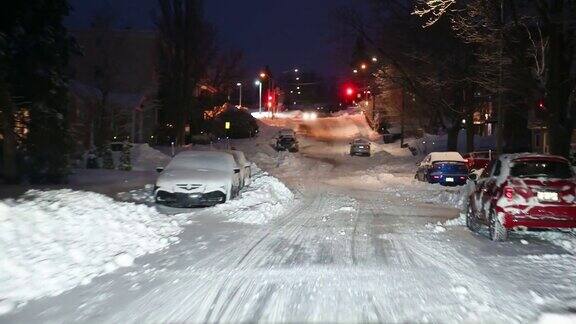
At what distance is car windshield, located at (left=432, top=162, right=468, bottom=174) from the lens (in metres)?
27.8

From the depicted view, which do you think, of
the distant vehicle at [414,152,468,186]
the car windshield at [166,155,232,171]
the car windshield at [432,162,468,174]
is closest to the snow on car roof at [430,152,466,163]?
the distant vehicle at [414,152,468,186]

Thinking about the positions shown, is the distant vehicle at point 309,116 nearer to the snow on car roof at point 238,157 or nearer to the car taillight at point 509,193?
the snow on car roof at point 238,157

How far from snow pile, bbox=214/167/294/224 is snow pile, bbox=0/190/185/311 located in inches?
72.0

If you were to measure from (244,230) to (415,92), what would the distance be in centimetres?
2921

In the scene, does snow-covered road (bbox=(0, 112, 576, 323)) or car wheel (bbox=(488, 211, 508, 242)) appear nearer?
snow-covered road (bbox=(0, 112, 576, 323))

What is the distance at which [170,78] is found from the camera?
50625mm

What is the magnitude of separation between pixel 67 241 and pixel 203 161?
902cm

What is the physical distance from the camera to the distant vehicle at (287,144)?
59.8 metres

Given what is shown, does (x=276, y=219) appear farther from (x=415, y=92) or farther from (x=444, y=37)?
(x=415, y=92)

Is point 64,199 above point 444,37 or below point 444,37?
below

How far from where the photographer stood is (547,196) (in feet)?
37.3

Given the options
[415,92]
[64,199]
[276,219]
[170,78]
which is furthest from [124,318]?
[170,78]

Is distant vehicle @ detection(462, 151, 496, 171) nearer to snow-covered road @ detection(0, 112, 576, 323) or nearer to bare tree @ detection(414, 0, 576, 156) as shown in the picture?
bare tree @ detection(414, 0, 576, 156)

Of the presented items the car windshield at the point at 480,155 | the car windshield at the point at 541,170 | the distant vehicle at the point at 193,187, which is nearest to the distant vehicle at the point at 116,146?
the distant vehicle at the point at 193,187
